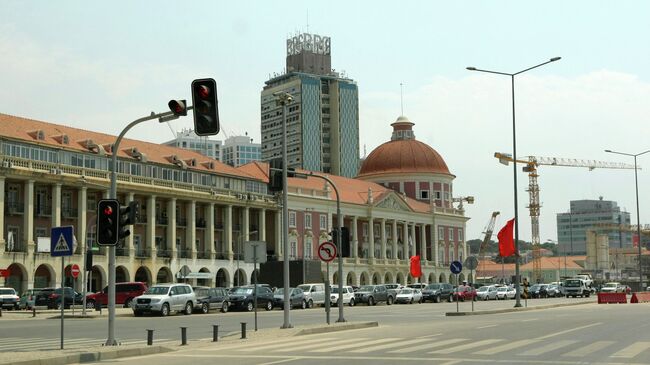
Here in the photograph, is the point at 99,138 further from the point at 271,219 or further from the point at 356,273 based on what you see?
the point at 356,273

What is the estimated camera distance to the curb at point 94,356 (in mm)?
16844

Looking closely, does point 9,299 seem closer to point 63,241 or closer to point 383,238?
point 63,241

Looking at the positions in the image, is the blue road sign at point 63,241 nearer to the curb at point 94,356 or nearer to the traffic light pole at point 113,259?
the traffic light pole at point 113,259

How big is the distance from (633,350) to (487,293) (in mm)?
62373

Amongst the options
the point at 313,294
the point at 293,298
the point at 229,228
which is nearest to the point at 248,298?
the point at 293,298

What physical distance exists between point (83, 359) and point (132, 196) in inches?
2375

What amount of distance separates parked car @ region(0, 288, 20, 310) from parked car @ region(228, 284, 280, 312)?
15.1m

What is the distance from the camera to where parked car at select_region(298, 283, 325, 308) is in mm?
57250

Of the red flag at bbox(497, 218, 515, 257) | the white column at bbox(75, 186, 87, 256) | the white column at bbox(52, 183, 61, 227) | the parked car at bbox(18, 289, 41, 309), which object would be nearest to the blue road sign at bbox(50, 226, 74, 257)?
the red flag at bbox(497, 218, 515, 257)

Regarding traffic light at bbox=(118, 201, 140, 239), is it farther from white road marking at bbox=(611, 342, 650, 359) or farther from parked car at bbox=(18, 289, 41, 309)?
parked car at bbox=(18, 289, 41, 309)

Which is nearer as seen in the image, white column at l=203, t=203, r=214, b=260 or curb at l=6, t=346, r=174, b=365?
curb at l=6, t=346, r=174, b=365

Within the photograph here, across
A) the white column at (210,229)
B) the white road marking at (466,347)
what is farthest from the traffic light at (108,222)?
the white column at (210,229)

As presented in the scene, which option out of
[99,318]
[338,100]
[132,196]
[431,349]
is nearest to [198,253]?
[132,196]

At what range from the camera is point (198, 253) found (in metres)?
86.3
